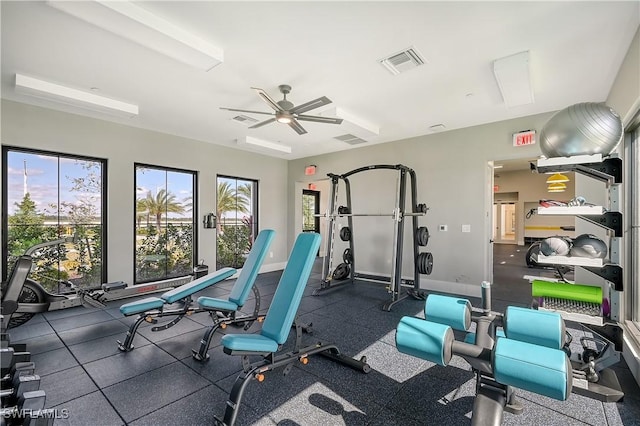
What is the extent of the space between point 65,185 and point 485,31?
18.8 feet

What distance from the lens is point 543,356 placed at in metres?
1.22

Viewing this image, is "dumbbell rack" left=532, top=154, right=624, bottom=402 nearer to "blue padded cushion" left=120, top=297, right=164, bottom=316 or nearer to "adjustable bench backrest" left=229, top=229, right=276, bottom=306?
"adjustable bench backrest" left=229, top=229, right=276, bottom=306

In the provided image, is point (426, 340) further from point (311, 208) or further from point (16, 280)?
point (311, 208)

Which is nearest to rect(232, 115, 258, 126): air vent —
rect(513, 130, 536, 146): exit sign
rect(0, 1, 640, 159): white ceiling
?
rect(0, 1, 640, 159): white ceiling

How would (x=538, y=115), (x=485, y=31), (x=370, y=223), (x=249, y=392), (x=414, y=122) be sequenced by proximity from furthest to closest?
(x=370, y=223) → (x=414, y=122) → (x=538, y=115) → (x=485, y=31) → (x=249, y=392)

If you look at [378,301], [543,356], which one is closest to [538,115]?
[378,301]

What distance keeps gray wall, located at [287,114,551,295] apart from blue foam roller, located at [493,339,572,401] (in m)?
3.94

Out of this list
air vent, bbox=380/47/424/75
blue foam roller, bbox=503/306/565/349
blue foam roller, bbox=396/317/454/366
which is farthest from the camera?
air vent, bbox=380/47/424/75

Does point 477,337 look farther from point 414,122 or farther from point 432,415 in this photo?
point 414,122

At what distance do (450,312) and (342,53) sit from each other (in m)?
2.44

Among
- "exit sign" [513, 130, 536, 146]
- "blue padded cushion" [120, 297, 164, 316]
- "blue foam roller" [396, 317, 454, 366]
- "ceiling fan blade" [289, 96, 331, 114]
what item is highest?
"ceiling fan blade" [289, 96, 331, 114]

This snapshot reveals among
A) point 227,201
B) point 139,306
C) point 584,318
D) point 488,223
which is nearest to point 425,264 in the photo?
point 488,223

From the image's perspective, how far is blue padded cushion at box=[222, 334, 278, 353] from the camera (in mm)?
1835

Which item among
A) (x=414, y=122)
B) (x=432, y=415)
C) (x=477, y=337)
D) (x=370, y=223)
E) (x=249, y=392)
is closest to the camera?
(x=477, y=337)
